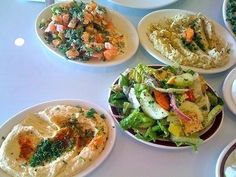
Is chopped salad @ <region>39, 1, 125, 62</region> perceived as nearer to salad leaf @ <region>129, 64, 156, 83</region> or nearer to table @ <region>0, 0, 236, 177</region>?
table @ <region>0, 0, 236, 177</region>

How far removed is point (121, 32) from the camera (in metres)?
1.75

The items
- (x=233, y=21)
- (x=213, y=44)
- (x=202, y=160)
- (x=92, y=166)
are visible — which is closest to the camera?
(x=92, y=166)

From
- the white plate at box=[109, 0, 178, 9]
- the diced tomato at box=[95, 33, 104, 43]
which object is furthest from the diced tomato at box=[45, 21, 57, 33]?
the white plate at box=[109, 0, 178, 9]

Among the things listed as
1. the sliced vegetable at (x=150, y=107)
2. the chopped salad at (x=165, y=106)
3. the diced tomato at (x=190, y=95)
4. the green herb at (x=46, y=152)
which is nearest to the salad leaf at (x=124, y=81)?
the chopped salad at (x=165, y=106)

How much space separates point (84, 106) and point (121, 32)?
19.0 inches

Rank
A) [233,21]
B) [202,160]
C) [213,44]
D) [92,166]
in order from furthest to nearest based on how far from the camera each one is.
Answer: [233,21], [213,44], [202,160], [92,166]

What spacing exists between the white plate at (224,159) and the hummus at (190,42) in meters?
0.40

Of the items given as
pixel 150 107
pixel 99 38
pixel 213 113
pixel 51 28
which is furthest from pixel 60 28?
pixel 213 113

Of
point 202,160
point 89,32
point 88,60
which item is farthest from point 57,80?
point 202,160

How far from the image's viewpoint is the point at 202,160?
135 cm

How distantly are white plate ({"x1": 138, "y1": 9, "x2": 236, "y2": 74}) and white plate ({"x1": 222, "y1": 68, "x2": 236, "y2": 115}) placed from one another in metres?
0.05

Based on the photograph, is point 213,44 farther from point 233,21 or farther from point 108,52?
point 108,52

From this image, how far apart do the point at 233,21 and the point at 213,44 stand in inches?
8.0

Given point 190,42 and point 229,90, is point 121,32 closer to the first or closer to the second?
point 190,42
